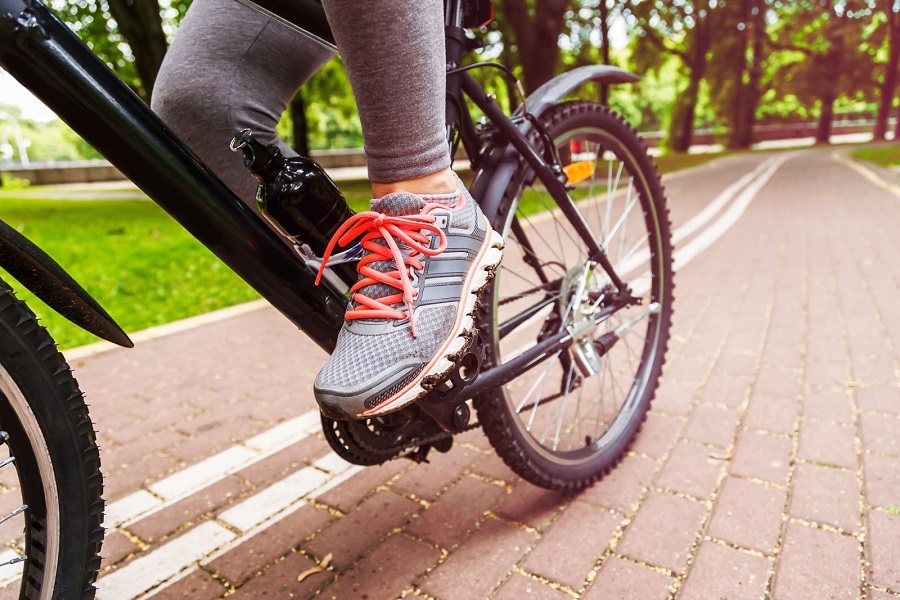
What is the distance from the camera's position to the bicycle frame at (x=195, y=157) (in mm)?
1040

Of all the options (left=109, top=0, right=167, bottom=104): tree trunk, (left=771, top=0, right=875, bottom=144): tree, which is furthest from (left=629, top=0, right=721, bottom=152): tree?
(left=109, top=0, right=167, bottom=104): tree trunk

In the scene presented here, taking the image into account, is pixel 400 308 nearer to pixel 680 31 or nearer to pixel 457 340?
pixel 457 340

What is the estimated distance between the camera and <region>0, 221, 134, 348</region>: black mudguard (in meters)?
1.08

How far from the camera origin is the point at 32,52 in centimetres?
102

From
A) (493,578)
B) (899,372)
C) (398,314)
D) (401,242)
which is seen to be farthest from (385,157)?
(899,372)

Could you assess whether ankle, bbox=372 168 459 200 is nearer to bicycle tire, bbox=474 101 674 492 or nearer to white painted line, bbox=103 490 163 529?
bicycle tire, bbox=474 101 674 492

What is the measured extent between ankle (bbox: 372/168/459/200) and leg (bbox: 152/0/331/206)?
1.06 ft

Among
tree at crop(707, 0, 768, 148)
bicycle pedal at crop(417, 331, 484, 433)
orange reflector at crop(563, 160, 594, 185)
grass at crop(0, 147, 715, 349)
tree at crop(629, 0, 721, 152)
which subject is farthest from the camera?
tree at crop(707, 0, 768, 148)

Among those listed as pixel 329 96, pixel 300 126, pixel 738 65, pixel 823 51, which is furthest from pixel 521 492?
pixel 823 51

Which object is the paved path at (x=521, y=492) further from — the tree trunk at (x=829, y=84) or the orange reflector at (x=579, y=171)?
the tree trunk at (x=829, y=84)

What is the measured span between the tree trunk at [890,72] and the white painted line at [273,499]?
34345 mm

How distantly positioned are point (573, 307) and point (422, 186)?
83 centimetres

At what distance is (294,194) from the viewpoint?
4.16ft

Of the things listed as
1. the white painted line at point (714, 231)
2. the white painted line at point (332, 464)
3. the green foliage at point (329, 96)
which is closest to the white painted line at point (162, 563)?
the white painted line at point (332, 464)
